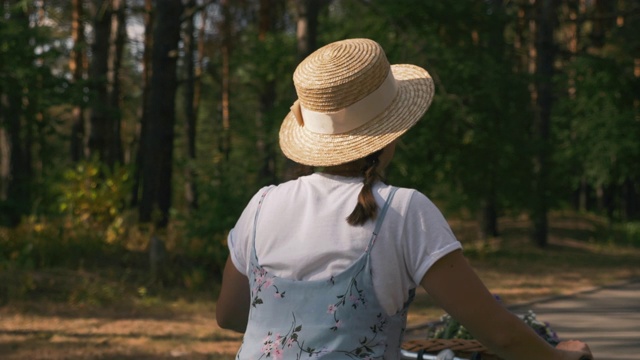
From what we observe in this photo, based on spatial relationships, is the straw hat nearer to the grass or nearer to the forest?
the forest

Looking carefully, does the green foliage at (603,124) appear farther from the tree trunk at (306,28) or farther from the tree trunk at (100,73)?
the tree trunk at (306,28)

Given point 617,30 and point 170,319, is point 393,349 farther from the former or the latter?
point 617,30

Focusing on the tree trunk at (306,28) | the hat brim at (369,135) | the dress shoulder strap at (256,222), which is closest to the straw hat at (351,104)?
the hat brim at (369,135)

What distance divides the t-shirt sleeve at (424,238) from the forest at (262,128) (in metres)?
0.50

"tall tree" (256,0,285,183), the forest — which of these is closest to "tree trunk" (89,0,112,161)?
the forest

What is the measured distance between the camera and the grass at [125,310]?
8.46m

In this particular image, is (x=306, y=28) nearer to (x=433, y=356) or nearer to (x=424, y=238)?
(x=433, y=356)

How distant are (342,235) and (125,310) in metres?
8.23

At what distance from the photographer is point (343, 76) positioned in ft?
9.05

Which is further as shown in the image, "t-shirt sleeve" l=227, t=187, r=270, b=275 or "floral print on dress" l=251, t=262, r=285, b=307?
"t-shirt sleeve" l=227, t=187, r=270, b=275

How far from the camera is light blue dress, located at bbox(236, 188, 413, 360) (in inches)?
98.8

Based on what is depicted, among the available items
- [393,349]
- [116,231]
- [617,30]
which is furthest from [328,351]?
[617,30]

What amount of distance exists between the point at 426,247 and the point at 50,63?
37.7ft

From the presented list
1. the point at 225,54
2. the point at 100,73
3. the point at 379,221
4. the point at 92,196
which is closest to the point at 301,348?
the point at 379,221
